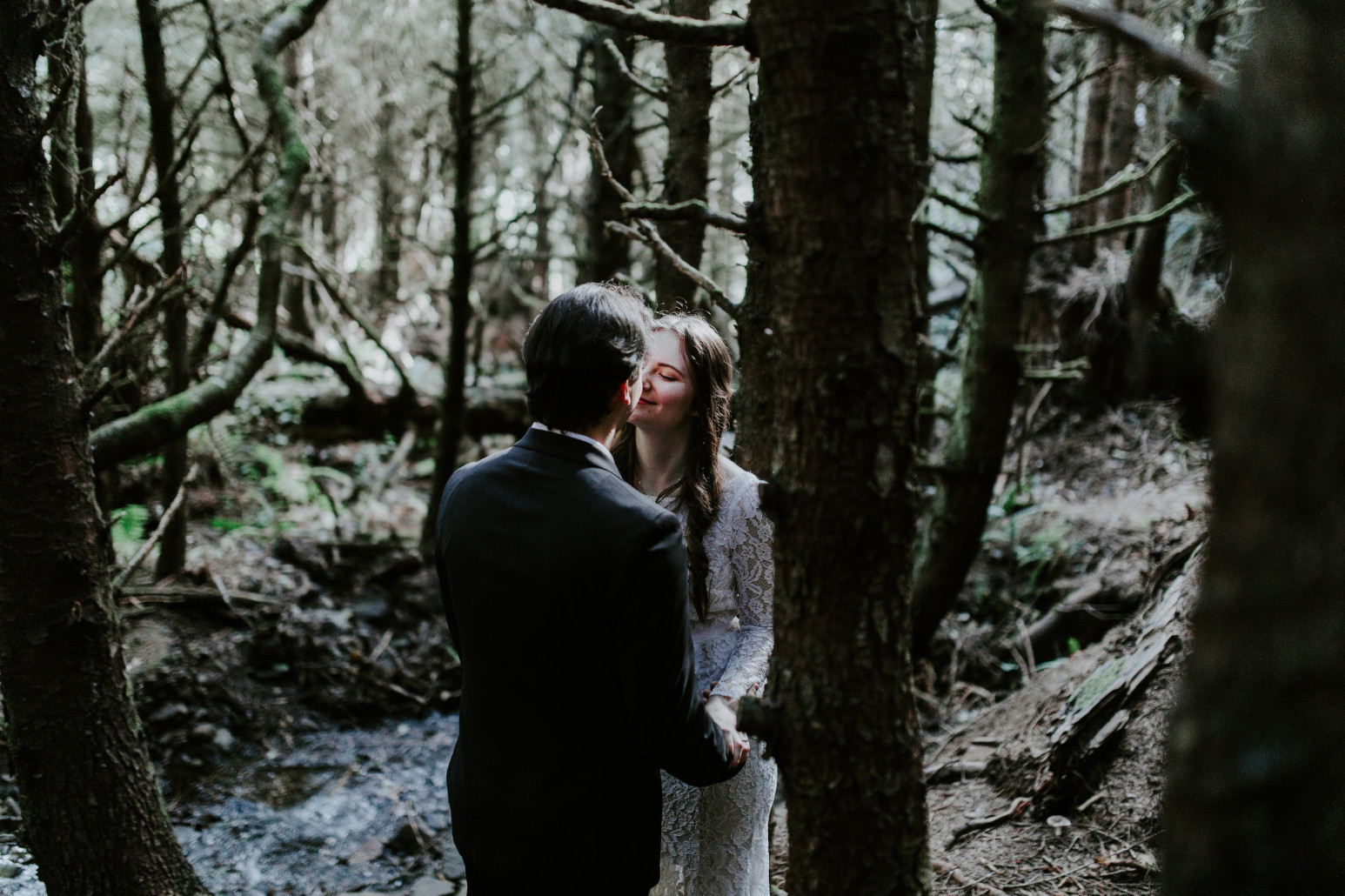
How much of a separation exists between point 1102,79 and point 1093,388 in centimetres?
303

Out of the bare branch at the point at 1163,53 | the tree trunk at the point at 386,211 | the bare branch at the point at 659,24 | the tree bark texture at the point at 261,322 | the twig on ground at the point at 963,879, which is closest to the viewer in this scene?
the bare branch at the point at 1163,53

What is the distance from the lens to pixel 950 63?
36.8 feet

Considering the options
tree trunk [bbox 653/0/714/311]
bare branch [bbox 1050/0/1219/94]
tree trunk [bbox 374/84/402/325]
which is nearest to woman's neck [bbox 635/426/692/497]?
bare branch [bbox 1050/0/1219/94]

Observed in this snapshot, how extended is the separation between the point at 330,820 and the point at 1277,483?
5007 mm

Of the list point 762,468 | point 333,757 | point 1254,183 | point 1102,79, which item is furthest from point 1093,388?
point 1254,183

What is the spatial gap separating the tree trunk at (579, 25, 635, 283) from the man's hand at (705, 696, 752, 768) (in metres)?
5.32

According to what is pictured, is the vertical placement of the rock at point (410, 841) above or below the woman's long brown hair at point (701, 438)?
below

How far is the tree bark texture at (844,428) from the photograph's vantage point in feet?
4.86

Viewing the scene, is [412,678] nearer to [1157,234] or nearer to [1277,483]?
[1277,483]

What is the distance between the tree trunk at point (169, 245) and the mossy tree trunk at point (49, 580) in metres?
2.19

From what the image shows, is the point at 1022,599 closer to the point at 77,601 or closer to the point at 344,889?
the point at 344,889

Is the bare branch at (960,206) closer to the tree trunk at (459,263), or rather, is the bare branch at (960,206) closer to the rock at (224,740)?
the tree trunk at (459,263)

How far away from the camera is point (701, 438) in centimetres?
254

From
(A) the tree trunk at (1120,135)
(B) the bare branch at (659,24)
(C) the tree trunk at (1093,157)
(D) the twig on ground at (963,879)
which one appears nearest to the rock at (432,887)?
(D) the twig on ground at (963,879)
